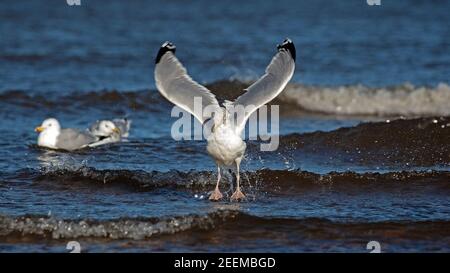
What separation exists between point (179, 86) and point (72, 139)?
10.6 ft

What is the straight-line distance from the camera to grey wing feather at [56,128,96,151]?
11172mm

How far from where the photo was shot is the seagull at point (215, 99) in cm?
819

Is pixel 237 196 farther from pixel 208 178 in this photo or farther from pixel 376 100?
pixel 376 100

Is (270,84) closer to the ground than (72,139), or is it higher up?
higher up

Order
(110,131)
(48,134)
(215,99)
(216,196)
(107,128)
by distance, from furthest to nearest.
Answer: (107,128), (110,131), (48,134), (216,196), (215,99)

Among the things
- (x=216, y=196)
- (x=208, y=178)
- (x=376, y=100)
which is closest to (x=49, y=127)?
(x=208, y=178)

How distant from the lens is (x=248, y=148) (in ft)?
35.2

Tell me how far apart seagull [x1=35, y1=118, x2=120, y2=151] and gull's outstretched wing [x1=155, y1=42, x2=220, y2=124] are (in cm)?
303

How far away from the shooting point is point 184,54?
1828 centimetres

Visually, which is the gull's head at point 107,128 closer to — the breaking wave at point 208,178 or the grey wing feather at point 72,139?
the grey wing feather at point 72,139

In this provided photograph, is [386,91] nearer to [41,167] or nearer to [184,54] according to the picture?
[184,54]

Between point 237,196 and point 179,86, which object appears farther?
point 237,196

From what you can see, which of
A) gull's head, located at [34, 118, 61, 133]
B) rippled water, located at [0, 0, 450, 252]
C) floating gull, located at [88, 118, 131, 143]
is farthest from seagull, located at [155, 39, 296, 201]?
gull's head, located at [34, 118, 61, 133]

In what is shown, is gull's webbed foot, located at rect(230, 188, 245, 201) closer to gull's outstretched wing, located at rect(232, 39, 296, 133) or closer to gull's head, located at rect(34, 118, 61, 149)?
gull's outstretched wing, located at rect(232, 39, 296, 133)
